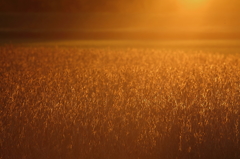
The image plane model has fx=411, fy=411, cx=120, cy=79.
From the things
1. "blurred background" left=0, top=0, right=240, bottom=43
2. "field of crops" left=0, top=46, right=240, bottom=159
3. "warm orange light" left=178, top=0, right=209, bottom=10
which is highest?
"warm orange light" left=178, top=0, right=209, bottom=10

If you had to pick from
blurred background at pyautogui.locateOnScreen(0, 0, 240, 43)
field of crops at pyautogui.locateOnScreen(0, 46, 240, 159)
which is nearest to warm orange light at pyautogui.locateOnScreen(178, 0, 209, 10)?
blurred background at pyautogui.locateOnScreen(0, 0, 240, 43)

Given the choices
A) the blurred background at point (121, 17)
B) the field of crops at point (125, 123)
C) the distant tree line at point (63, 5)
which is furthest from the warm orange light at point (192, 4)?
the field of crops at point (125, 123)

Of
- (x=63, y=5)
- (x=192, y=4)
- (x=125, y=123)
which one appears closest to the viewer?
(x=125, y=123)

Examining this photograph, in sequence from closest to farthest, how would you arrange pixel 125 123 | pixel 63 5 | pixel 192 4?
pixel 125 123, pixel 63 5, pixel 192 4

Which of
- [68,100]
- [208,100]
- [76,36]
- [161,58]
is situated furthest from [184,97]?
[76,36]

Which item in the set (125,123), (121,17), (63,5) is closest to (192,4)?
(121,17)

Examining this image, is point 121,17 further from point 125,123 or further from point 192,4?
point 125,123

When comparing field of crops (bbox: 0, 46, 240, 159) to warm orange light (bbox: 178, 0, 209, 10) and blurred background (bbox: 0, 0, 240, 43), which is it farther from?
warm orange light (bbox: 178, 0, 209, 10)

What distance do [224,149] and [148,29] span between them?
20.1m

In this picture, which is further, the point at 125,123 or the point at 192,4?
the point at 192,4

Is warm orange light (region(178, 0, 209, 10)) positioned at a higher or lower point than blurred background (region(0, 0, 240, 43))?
higher

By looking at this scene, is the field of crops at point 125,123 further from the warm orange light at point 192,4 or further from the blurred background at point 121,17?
the warm orange light at point 192,4

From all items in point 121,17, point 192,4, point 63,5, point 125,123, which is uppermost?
point 192,4

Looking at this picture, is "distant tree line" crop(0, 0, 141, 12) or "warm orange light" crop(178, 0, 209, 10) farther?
"warm orange light" crop(178, 0, 209, 10)
